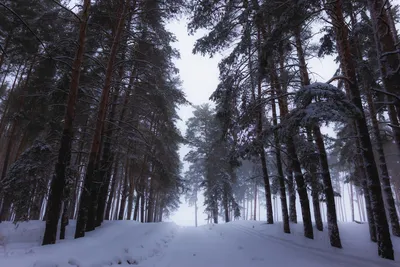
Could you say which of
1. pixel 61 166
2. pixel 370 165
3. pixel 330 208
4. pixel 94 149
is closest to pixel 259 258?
pixel 330 208

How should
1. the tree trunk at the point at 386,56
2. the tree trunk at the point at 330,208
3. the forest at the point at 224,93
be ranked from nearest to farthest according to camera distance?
1. the tree trunk at the point at 386,56
2. the forest at the point at 224,93
3. the tree trunk at the point at 330,208

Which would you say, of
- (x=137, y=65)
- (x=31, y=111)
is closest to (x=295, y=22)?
(x=137, y=65)

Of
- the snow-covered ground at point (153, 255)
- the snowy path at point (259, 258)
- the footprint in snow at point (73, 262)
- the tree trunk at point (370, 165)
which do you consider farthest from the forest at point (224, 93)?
the footprint in snow at point (73, 262)

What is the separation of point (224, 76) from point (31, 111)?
10.2 metres

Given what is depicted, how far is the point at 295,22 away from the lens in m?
6.73

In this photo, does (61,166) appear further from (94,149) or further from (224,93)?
(224,93)

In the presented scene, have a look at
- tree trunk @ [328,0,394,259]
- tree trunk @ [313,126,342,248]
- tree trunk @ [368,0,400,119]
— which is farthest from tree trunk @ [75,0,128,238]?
tree trunk @ [368,0,400,119]

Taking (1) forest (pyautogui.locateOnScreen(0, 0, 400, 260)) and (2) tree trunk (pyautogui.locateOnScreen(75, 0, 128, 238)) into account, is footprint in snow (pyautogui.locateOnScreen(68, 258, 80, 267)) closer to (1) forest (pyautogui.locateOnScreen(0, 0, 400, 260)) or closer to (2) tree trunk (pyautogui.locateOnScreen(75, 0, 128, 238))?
(1) forest (pyautogui.locateOnScreen(0, 0, 400, 260))

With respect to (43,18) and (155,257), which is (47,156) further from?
(43,18)

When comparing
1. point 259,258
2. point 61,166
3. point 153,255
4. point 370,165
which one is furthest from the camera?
point 153,255

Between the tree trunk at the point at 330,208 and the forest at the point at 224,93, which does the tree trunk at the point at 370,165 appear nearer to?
the forest at the point at 224,93

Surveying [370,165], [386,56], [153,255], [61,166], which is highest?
[386,56]

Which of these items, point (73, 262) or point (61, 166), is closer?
point (73, 262)

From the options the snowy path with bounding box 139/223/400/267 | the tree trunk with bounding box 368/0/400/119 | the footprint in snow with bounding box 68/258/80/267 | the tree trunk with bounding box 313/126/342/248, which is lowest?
the snowy path with bounding box 139/223/400/267
